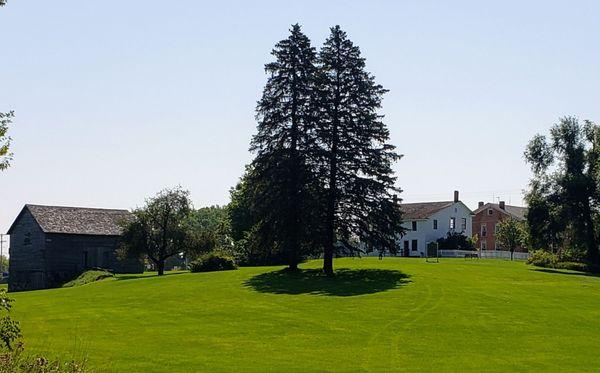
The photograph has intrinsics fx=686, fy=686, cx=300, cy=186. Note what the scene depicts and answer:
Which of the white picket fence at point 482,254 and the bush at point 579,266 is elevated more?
the white picket fence at point 482,254

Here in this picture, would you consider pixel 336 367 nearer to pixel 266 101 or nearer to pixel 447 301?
pixel 447 301

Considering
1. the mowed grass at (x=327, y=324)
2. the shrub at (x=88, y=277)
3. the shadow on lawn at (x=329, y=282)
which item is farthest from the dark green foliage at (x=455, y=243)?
the shrub at (x=88, y=277)

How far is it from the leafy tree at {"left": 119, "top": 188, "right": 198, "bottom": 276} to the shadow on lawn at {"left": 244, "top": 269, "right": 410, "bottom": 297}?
57.6 feet

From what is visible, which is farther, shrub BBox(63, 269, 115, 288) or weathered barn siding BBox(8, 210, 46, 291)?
weathered barn siding BBox(8, 210, 46, 291)

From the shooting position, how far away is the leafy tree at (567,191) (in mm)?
61438

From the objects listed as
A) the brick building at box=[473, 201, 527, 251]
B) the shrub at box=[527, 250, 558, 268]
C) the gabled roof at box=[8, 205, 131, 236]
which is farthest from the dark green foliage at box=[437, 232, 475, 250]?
the gabled roof at box=[8, 205, 131, 236]

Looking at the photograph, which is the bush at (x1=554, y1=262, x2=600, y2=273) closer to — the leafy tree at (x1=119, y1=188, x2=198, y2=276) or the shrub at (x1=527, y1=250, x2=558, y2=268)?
the shrub at (x1=527, y1=250, x2=558, y2=268)

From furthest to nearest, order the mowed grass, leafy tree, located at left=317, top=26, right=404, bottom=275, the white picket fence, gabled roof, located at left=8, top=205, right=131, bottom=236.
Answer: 1. the white picket fence
2. gabled roof, located at left=8, top=205, right=131, bottom=236
3. leafy tree, located at left=317, top=26, right=404, bottom=275
4. the mowed grass

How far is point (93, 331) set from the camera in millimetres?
25922

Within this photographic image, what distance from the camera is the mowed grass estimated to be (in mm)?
20484

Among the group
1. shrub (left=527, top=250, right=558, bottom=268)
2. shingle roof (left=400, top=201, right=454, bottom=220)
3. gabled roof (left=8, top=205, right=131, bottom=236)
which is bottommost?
shrub (left=527, top=250, right=558, bottom=268)

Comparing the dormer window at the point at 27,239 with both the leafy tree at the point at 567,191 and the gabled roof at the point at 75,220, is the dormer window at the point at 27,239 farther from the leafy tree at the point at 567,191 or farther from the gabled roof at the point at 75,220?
the leafy tree at the point at 567,191

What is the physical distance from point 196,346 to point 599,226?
164 feet

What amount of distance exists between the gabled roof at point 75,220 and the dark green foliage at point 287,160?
24112 millimetres
